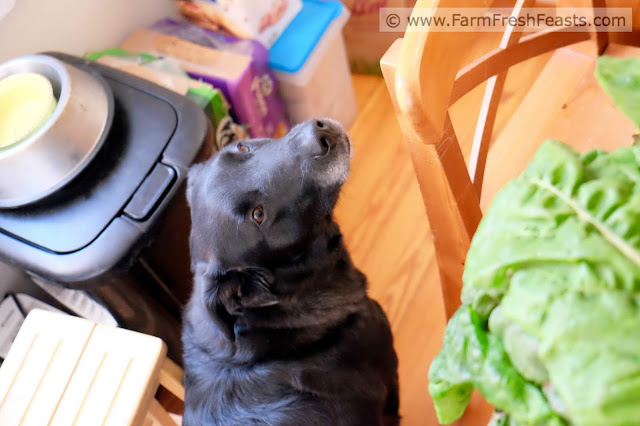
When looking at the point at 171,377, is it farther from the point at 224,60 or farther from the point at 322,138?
the point at 224,60

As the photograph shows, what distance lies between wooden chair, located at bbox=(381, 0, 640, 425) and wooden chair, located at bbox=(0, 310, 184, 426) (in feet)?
2.10

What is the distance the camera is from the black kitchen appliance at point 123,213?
1360mm

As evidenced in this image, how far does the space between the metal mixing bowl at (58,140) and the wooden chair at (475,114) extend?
39.9 inches

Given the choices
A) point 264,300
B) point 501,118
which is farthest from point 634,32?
point 264,300

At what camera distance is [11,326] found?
1.70 metres

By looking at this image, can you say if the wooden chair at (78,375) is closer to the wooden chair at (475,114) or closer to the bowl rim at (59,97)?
the bowl rim at (59,97)

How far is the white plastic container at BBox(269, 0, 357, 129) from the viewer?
2.17m

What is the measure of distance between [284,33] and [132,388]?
5.76ft

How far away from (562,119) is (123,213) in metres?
1.24

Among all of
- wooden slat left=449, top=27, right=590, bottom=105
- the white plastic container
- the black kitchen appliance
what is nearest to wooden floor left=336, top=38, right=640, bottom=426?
wooden slat left=449, top=27, right=590, bottom=105

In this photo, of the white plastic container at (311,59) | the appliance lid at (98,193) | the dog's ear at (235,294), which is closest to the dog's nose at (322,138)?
the dog's ear at (235,294)

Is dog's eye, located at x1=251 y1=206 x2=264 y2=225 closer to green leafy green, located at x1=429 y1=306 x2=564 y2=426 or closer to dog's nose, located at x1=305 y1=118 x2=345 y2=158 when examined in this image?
dog's nose, located at x1=305 y1=118 x2=345 y2=158

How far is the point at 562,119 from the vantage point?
1248 millimetres

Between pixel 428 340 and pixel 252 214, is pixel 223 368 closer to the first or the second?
pixel 252 214
